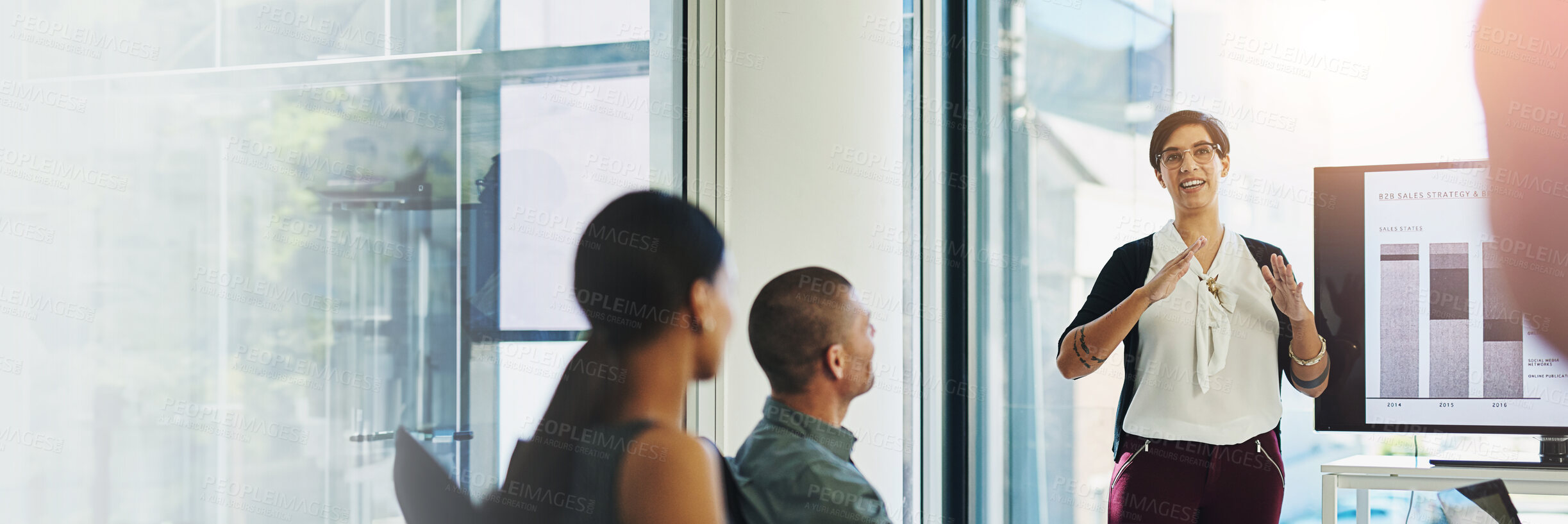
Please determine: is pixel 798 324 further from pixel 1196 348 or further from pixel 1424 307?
pixel 1424 307

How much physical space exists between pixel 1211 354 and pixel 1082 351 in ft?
1.13

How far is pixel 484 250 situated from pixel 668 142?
859mm

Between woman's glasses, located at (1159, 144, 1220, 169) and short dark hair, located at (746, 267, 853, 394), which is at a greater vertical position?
woman's glasses, located at (1159, 144, 1220, 169)

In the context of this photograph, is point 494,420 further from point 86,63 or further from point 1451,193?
point 1451,193

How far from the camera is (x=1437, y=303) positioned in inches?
110

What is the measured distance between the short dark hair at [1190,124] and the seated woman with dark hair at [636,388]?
1802 mm

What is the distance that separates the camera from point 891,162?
323cm

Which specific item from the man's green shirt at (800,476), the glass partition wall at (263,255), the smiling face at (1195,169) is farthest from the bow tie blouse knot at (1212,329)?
the glass partition wall at (263,255)

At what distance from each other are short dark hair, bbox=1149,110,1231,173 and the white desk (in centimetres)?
92

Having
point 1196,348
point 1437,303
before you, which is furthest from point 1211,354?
point 1437,303

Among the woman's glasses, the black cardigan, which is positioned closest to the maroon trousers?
the black cardigan

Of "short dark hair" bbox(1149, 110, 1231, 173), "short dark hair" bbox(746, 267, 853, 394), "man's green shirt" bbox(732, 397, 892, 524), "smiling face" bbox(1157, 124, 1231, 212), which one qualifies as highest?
"short dark hair" bbox(1149, 110, 1231, 173)

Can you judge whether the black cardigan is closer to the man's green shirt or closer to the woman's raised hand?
the woman's raised hand

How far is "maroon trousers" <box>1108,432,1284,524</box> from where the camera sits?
2574 millimetres
